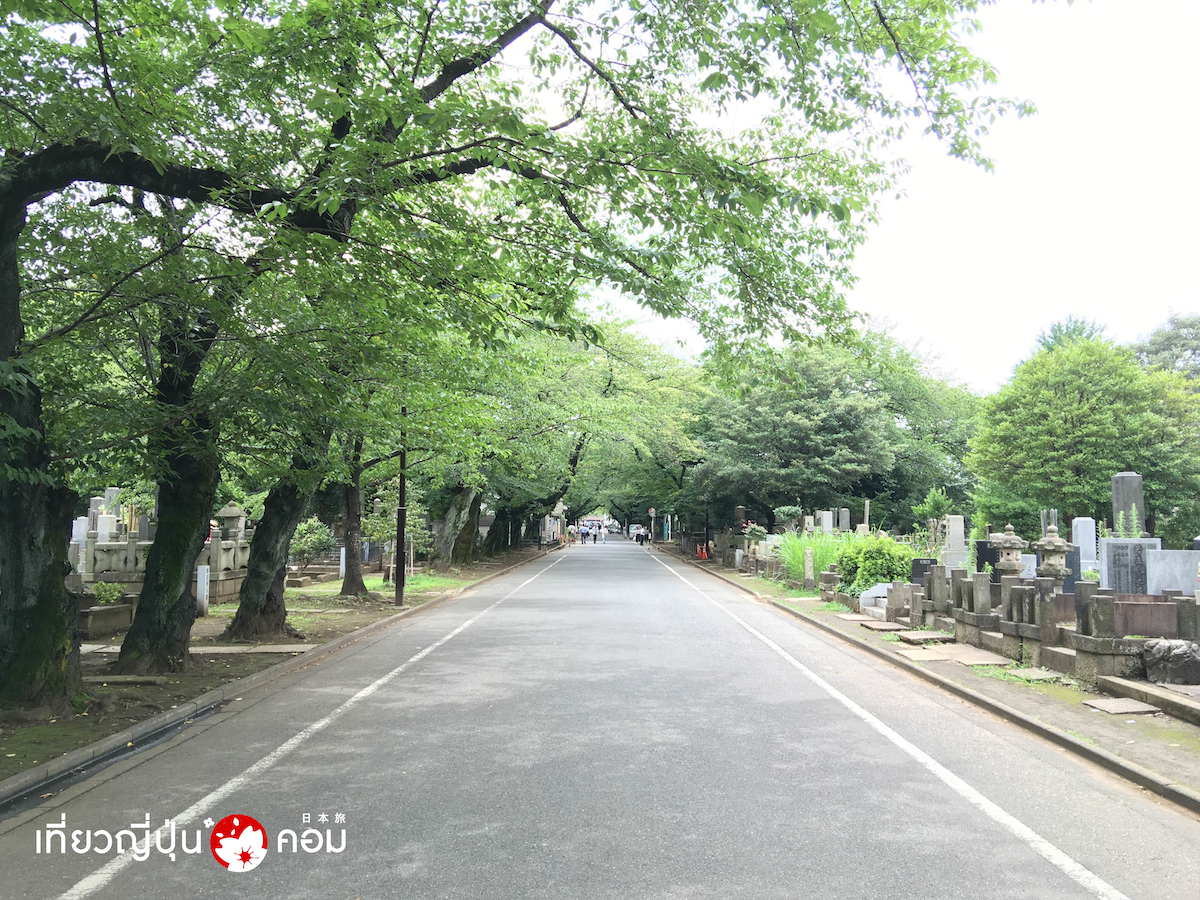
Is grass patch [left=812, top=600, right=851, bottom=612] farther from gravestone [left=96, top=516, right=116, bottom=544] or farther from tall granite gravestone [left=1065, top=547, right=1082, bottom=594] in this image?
gravestone [left=96, top=516, right=116, bottom=544]

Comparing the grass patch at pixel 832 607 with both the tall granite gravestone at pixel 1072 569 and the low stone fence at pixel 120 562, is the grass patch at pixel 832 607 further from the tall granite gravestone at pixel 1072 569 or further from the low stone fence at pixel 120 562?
the low stone fence at pixel 120 562

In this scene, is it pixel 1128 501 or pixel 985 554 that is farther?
pixel 985 554

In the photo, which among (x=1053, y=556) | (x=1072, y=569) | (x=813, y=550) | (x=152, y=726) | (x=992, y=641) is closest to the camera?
(x=152, y=726)

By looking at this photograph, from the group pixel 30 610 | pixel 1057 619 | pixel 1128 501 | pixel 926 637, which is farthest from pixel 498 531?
pixel 30 610

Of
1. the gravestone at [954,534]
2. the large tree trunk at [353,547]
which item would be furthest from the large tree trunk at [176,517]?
the gravestone at [954,534]

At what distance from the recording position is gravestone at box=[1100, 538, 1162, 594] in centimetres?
1107

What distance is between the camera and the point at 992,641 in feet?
36.7

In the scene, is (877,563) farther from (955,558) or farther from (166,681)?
(166,681)

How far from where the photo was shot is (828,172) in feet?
33.5

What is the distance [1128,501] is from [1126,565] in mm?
3759

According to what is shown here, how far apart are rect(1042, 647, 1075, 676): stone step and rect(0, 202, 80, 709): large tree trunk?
10852 millimetres

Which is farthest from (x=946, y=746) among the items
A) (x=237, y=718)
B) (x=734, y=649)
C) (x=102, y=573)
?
(x=102, y=573)

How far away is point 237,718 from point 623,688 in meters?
4.00

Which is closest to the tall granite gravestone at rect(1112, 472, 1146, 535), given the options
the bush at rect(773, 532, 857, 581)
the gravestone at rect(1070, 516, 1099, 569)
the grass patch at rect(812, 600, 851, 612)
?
the gravestone at rect(1070, 516, 1099, 569)
